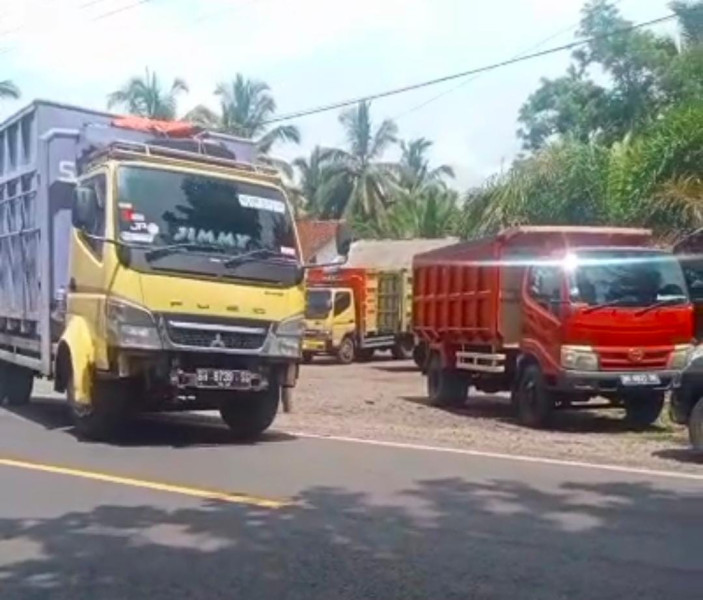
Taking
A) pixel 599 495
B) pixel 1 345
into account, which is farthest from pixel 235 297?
pixel 1 345

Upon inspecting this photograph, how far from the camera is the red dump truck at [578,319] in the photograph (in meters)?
14.9

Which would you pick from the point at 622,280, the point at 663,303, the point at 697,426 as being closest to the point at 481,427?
the point at 622,280

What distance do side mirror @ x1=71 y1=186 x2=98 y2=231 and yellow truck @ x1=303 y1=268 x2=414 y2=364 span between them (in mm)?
19433

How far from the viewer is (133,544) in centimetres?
774

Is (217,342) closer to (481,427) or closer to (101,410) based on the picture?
(101,410)

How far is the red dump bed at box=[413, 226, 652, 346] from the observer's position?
16359 millimetres

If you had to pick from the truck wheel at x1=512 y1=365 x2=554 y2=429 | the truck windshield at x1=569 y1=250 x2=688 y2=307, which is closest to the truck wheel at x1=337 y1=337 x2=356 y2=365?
the truck wheel at x1=512 y1=365 x2=554 y2=429

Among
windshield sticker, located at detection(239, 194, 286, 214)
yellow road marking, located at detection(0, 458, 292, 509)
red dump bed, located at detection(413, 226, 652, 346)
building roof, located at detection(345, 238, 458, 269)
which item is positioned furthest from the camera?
building roof, located at detection(345, 238, 458, 269)

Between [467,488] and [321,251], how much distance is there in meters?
33.9

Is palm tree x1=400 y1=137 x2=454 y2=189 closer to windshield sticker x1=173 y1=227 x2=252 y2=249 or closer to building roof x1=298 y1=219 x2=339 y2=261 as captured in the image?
building roof x1=298 y1=219 x2=339 y2=261

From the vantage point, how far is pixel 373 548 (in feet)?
24.8

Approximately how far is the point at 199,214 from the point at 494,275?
17.9ft

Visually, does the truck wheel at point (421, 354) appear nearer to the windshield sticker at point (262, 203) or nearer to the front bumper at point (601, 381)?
the front bumper at point (601, 381)

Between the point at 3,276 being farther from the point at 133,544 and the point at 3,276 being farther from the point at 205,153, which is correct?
the point at 133,544
